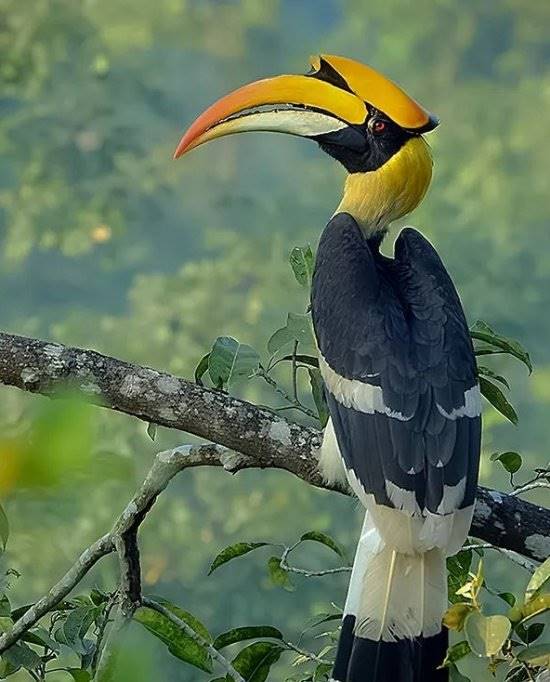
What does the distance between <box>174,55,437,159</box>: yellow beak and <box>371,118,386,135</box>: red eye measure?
0.04 ft

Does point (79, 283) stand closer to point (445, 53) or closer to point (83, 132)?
point (83, 132)

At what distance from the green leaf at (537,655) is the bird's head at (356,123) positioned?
2.07 ft

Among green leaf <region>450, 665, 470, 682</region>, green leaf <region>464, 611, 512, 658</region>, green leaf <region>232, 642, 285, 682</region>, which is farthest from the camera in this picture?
green leaf <region>232, 642, 285, 682</region>

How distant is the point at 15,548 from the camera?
2.32 metres

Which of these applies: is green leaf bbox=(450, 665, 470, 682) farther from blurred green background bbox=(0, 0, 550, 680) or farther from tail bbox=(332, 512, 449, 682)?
blurred green background bbox=(0, 0, 550, 680)

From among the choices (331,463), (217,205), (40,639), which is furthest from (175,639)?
(217,205)

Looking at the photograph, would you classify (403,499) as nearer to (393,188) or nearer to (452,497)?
(452,497)

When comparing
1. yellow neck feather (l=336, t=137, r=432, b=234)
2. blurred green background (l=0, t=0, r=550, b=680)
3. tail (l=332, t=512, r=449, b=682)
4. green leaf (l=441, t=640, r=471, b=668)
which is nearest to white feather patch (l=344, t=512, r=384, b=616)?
tail (l=332, t=512, r=449, b=682)

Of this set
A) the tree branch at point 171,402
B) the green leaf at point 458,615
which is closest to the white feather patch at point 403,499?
the tree branch at point 171,402

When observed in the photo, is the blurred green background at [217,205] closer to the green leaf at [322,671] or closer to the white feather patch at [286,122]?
the white feather patch at [286,122]

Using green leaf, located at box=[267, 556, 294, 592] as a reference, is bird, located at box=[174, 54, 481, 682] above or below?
above

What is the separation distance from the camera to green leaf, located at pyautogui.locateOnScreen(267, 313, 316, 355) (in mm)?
1060

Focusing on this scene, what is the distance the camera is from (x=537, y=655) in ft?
2.51

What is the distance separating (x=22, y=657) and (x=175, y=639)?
4.6 inches
